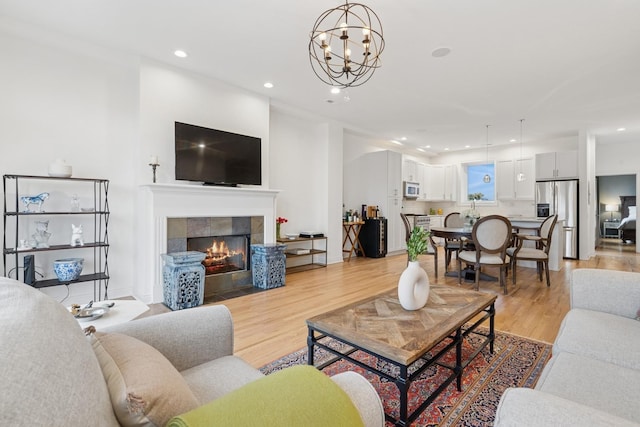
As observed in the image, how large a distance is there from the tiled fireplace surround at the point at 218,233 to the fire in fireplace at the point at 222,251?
0.11 metres

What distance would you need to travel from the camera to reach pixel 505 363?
2193 mm

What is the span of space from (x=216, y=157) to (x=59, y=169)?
1610 millimetres

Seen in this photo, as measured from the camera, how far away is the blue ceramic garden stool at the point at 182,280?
131 inches

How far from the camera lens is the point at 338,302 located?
3617 millimetres

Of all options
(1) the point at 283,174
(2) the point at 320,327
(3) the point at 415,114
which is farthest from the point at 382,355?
(3) the point at 415,114

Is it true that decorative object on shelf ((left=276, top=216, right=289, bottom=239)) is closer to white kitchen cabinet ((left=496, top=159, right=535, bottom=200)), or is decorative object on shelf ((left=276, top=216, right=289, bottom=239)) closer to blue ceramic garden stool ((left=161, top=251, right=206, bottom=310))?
blue ceramic garden stool ((left=161, top=251, right=206, bottom=310))

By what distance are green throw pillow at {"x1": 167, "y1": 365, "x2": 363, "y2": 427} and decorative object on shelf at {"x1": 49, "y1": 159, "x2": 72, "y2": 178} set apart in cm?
344

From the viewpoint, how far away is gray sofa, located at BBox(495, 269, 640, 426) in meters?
0.81

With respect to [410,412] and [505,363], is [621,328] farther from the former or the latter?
[410,412]

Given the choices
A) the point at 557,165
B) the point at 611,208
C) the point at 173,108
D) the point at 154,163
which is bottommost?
the point at 611,208

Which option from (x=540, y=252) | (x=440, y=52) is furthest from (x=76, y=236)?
(x=540, y=252)

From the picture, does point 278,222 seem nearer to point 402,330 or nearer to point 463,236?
point 463,236

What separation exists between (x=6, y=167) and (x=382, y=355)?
385cm

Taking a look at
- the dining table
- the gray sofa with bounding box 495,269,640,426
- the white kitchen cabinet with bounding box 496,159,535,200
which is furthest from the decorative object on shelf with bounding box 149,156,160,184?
the white kitchen cabinet with bounding box 496,159,535,200
